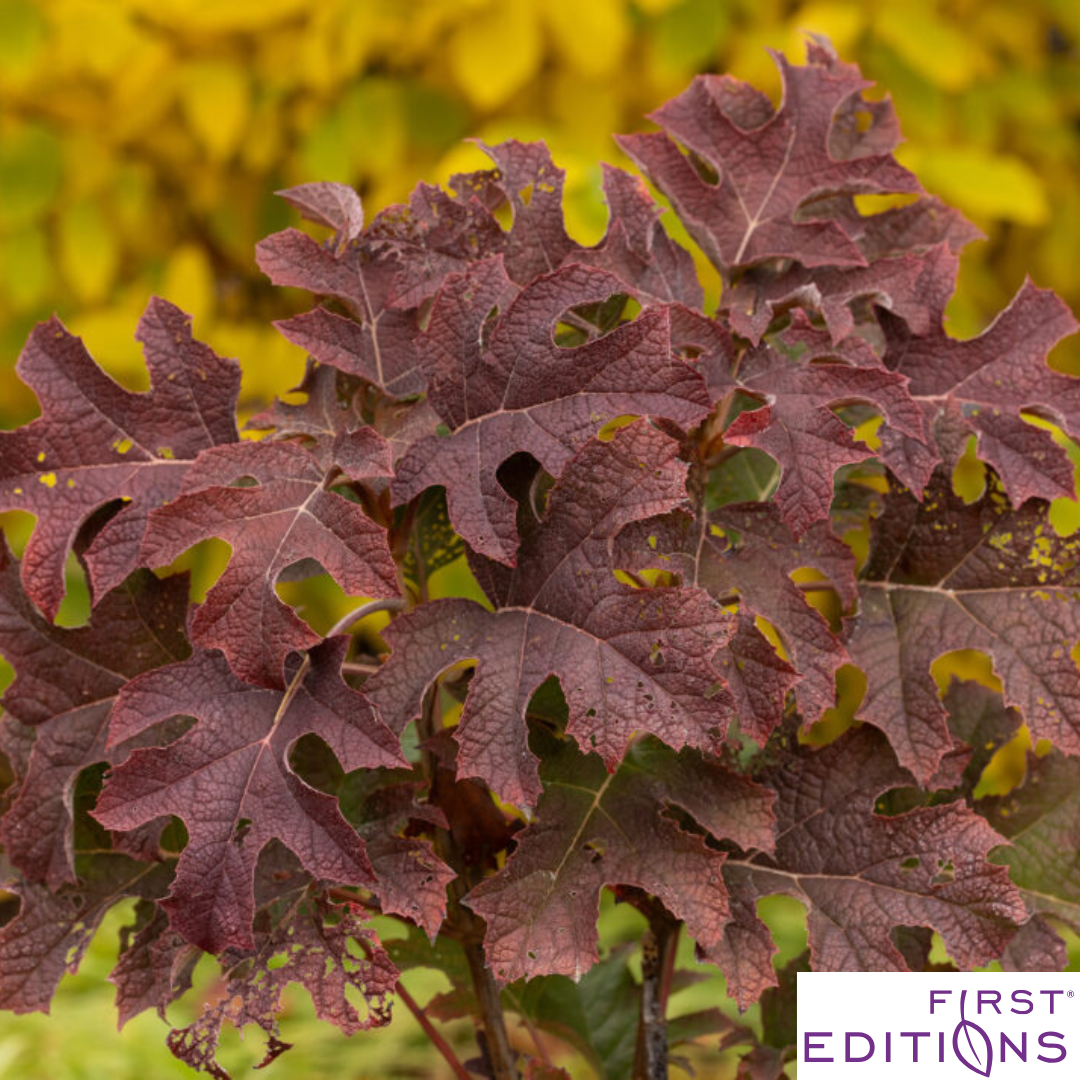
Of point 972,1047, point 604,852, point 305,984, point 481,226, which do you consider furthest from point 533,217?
point 972,1047

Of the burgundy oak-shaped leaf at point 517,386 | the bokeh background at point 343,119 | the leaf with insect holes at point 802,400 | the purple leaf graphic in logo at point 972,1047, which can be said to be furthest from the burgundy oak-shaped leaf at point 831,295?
the bokeh background at point 343,119

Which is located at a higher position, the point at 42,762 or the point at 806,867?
the point at 42,762

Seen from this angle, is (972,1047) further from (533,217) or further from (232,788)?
(533,217)

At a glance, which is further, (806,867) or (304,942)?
(806,867)

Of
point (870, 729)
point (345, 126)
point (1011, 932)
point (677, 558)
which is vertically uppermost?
point (345, 126)

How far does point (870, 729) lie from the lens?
3.91 feet

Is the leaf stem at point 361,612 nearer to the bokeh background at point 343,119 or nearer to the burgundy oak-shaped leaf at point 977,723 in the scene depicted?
the burgundy oak-shaped leaf at point 977,723

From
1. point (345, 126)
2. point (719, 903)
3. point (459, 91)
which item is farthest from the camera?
point (459, 91)

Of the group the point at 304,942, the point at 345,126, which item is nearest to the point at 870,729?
the point at 304,942

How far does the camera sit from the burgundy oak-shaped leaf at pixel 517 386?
3.32ft

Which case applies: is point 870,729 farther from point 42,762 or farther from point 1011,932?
point 42,762

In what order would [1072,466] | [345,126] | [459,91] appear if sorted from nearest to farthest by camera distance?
[1072,466]
[345,126]
[459,91]

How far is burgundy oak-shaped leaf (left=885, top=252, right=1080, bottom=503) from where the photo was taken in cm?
115

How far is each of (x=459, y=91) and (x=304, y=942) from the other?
226cm
